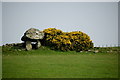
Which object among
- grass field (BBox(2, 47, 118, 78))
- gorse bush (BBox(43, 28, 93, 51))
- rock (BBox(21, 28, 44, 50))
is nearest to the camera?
grass field (BBox(2, 47, 118, 78))

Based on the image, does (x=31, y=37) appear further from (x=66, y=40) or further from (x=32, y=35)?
(x=66, y=40)

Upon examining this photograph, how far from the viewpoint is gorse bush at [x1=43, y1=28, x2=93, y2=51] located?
121ft

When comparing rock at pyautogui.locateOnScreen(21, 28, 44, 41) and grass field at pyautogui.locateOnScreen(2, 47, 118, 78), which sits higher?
rock at pyautogui.locateOnScreen(21, 28, 44, 41)

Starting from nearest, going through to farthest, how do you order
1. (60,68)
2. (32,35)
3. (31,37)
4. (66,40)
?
(60,68), (31,37), (32,35), (66,40)

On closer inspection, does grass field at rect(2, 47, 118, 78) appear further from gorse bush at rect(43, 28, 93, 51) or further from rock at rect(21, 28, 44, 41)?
gorse bush at rect(43, 28, 93, 51)

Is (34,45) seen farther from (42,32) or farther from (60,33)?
(60,33)

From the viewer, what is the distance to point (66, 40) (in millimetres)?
37875

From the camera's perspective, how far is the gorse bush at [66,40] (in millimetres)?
36969

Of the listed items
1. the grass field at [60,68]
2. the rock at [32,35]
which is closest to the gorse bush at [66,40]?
the rock at [32,35]

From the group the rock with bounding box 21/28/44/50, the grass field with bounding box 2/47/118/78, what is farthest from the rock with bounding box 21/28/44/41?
the grass field with bounding box 2/47/118/78

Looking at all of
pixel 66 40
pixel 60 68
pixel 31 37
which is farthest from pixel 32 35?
pixel 60 68

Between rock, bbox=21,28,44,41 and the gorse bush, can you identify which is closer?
rock, bbox=21,28,44,41

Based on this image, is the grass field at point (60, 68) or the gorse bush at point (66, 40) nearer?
the grass field at point (60, 68)

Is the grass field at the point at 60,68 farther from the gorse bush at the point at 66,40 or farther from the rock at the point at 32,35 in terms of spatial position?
the gorse bush at the point at 66,40
